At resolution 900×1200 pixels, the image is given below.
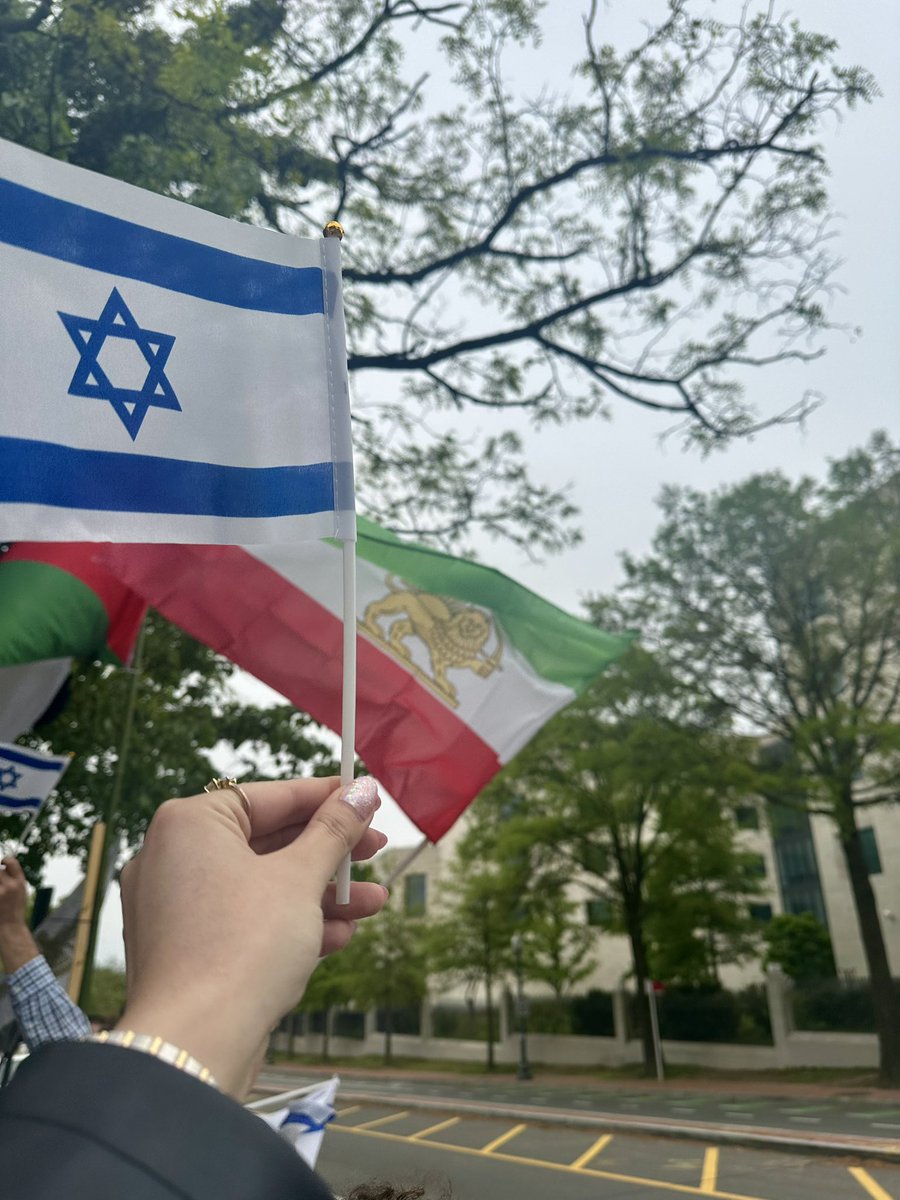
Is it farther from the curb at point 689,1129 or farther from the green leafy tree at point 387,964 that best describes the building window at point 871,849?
the curb at point 689,1129

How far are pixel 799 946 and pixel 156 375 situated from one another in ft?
125

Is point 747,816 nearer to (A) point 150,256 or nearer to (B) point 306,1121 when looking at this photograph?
(B) point 306,1121

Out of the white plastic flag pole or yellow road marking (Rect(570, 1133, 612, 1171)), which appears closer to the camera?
the white plastic flag pole

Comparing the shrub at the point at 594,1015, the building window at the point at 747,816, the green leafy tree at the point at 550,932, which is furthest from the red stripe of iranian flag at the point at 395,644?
the shrub at the point at 594,1015

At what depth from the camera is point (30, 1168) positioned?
62 cm

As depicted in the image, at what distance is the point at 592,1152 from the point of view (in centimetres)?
1197

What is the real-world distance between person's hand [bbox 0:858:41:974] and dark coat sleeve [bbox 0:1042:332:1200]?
8.80ft

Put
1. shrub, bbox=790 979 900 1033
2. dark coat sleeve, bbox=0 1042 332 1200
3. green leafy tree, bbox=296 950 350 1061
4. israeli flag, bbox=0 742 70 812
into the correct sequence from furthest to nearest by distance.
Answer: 1. green leafy tree, bbox=296 950 350 1061
2. shrub, bbox=790 979 900 1033
3. israeli flag, bbox=0 742 70 812
4. dark coat sleeve, bbox=0 1042 332 1200

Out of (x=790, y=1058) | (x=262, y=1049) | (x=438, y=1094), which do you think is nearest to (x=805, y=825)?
(x=790, y=1058)

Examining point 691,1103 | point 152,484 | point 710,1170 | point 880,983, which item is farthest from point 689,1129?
point 152,484

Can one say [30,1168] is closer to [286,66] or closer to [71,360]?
[71,360]

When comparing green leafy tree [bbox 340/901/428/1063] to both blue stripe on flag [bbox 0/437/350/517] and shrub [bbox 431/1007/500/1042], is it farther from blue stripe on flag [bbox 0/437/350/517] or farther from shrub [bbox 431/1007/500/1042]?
blue stripe on flag [bbox 0/437/350/517]

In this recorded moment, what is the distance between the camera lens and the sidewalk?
12070 mm

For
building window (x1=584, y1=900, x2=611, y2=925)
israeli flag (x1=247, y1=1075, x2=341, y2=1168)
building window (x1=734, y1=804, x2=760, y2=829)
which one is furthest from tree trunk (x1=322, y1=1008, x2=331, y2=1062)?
israeli flag (x1=247, y1=1075, x2=341, y2=1168)
